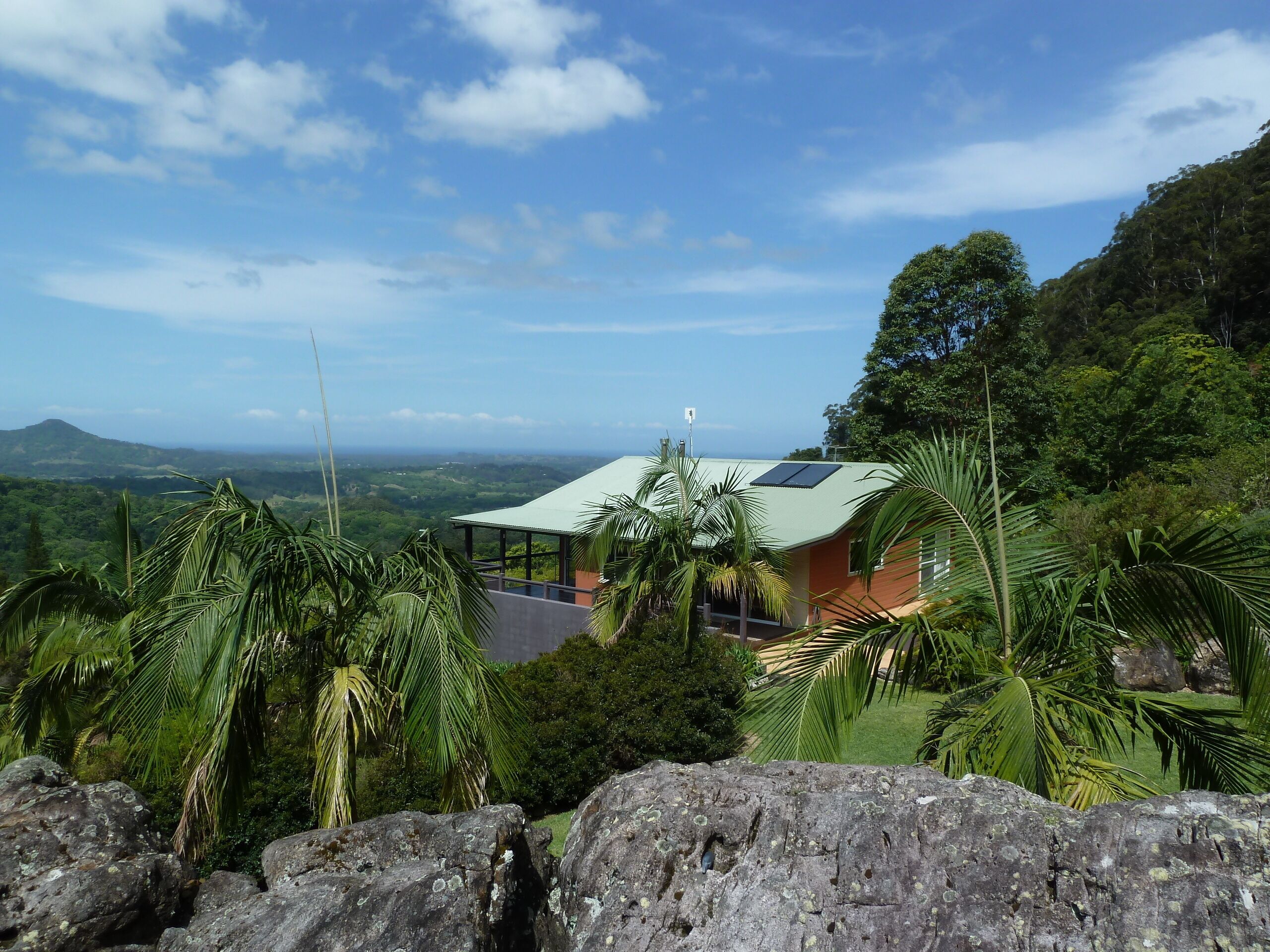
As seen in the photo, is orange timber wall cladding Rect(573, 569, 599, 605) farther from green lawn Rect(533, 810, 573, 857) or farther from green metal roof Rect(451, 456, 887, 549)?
green lawn Rect(533, 810, 573, 857)

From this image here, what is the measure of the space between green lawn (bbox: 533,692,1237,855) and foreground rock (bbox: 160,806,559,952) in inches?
168

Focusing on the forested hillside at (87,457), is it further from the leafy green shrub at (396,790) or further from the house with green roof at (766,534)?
the leafy green shrub at (396,790)

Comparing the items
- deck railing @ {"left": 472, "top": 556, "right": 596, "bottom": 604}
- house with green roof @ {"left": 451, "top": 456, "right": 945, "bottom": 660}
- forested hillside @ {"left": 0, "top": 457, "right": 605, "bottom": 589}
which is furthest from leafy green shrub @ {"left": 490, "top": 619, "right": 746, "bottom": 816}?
deck railing @ {"left": 472, "top": 556, "right": 596, "bottom": 604}

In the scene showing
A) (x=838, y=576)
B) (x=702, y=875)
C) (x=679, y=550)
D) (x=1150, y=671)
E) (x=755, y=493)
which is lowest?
(x=1150, y=671)

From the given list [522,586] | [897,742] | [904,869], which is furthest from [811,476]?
[904,869]

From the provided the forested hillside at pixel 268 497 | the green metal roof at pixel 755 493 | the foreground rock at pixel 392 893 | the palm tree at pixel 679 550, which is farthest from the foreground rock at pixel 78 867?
the green metal roof at pixel 755 493

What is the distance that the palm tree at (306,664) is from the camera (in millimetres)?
5258

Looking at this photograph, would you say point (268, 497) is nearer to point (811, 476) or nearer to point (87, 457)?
point (811, 476)

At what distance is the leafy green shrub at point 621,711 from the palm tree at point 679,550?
546 mm

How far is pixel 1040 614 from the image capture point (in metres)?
5.28

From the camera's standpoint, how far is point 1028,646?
5.38 metres

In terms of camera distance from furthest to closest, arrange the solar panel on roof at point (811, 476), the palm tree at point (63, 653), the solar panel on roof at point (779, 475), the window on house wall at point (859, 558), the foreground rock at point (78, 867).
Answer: the solar panel on roof at point (779, 475) < the solar panel on roof at point (811, 476) < the palm tree at point (63, 653) < the window on house wall at point (859, 558) < the foreground rock at point (78, 867)

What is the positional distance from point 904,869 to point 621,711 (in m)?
7.17

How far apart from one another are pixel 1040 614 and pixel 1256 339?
153ft
